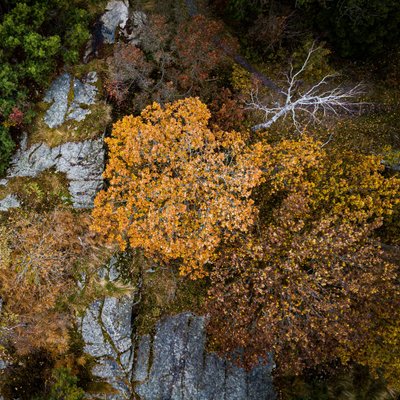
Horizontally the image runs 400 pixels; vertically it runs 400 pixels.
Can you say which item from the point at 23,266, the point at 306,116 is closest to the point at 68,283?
the point at 23,266

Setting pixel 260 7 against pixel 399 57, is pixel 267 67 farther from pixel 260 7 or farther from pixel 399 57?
pixel 399 57

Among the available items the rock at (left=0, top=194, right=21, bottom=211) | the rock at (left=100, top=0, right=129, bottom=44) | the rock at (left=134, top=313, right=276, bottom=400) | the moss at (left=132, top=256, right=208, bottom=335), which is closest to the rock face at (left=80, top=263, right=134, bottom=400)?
the rock at (left=134, top=313, right=276, bottom=400)

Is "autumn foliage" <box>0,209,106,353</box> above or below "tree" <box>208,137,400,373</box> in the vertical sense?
above

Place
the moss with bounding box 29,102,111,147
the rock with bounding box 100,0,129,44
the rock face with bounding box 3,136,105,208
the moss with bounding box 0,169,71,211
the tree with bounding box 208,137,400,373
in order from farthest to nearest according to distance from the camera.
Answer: the rock with bounding box 100,0,129,44
the moss with bounding box 29,102,111,147
the rock face with bounding box 3,136,105,208
the moss with bounding box 0,169,71,211
the tree with bounding box 208,137,400,373

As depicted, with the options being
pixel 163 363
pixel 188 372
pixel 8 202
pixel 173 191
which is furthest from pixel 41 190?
pixel 188 372

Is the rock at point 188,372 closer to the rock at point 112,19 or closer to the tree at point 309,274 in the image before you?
the tree at point 309,274

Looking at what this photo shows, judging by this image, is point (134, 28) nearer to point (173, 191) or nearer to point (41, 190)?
point (41, 190)

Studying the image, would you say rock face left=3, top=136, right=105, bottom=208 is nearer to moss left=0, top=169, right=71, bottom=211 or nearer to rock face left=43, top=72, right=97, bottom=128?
moss left=0, top=169, right=71, bottom=211
